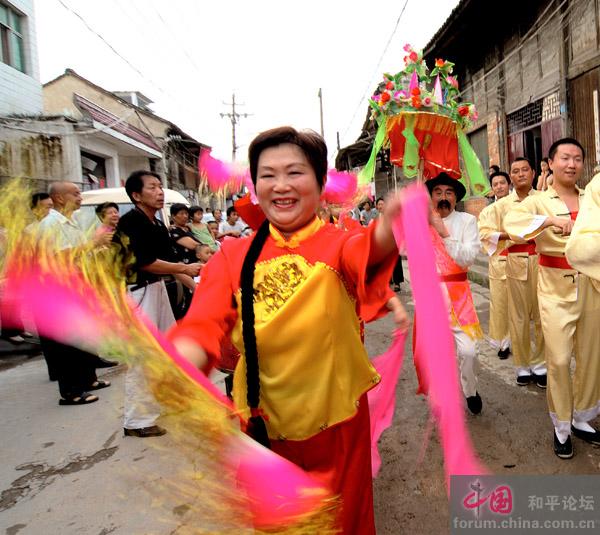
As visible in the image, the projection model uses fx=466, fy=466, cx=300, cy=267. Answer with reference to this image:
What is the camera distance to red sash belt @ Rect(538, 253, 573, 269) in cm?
293

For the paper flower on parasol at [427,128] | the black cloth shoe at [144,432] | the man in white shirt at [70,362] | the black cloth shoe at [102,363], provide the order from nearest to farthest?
the black cloth shoe at [144,432] → the paper flower on parasol at [427,128] → the man in white shirt at [70,362] → the black cloth shoe at [102,363]

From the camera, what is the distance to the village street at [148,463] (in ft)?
7.72

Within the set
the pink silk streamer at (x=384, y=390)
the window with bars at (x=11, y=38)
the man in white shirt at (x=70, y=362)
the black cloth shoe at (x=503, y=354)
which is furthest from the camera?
the window with bars at (x=11, y=38)

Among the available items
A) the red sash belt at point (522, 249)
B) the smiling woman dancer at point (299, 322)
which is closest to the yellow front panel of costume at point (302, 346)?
the smiling woman dancer at point (299, 322)

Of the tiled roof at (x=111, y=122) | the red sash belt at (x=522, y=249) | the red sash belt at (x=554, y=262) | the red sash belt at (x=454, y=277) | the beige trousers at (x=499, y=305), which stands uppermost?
the tiled roof at (x=111, y=122)

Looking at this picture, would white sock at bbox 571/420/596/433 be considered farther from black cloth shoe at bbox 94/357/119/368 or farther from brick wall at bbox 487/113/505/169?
brick wall at bbox 487/113/505/169

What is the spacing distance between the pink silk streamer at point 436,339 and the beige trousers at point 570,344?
2006 millimetres

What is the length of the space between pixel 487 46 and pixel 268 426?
12.5 m

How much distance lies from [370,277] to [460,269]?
239 centimetres

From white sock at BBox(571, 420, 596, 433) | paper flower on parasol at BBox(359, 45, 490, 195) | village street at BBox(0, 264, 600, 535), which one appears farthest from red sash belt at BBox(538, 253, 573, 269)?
village street at BBox(0, 264, 600, 535)

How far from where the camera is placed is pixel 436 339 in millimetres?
1166

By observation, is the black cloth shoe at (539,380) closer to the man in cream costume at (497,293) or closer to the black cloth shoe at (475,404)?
the man in cream costume at (497,293)

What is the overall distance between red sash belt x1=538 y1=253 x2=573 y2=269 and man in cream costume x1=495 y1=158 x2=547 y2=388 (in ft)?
2.74

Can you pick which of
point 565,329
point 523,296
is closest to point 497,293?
point 523,296
